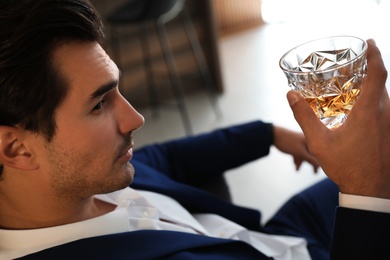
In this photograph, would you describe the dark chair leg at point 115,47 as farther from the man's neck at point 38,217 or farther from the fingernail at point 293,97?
the fingernail at point 293,97

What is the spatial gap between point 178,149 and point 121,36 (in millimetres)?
2160

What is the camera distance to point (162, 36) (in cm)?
328

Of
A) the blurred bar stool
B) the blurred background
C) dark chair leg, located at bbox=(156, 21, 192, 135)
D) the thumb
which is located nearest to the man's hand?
the thumb

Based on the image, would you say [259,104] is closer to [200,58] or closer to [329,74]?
[200,58]

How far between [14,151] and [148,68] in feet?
8.81

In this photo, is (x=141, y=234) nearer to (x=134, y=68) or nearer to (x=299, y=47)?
(x=299, y=47)

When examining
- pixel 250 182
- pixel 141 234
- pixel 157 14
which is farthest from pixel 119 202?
pixel 157 14

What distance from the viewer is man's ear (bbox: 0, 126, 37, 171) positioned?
3.27 feet

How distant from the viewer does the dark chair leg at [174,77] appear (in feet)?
10.9

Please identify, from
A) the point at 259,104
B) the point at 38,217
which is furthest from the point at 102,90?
the point at 259,104

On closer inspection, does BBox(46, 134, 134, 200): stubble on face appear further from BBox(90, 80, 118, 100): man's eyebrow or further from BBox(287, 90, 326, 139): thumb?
BBox(287, 90, 326, 139): thumb

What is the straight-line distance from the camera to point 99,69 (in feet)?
3.35

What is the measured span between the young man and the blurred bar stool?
171 cm

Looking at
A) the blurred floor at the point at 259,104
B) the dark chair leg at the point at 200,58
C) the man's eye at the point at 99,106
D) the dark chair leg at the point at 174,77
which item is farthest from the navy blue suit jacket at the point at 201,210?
the dark chair leg at the point at 200,58
